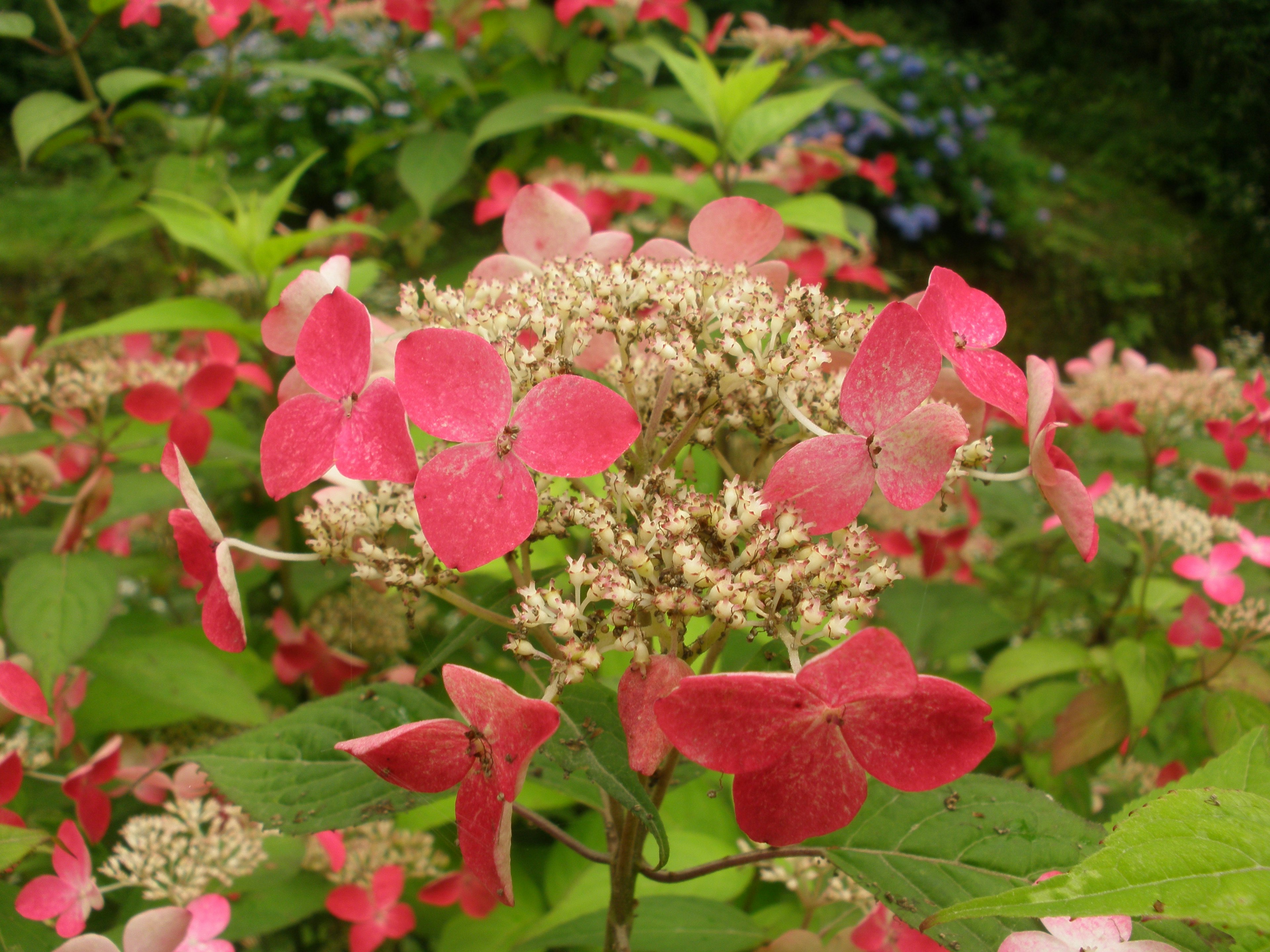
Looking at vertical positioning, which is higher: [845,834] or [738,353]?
[738,353]

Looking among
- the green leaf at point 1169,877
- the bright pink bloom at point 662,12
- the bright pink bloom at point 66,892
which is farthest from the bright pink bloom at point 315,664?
the bright pink bloom at point 662,12

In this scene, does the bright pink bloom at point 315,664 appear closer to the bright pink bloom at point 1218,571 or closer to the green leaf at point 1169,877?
the green leaf at point 1169,877

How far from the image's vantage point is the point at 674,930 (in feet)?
2.59

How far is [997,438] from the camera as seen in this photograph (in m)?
1.64

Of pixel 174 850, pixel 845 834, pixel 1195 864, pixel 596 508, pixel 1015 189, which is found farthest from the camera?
pixel 1015 189

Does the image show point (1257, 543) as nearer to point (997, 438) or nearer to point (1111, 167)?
point (997, 438)

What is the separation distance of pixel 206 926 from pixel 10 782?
26cm

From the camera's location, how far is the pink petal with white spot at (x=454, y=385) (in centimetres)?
44

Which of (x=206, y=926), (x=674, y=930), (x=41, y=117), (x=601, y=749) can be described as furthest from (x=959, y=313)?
(x=41, y=117)

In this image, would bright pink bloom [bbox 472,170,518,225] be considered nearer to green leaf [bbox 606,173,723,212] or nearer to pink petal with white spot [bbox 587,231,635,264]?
green leaf [bbox 606,173,723,212]

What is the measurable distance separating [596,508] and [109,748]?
0.78 metres

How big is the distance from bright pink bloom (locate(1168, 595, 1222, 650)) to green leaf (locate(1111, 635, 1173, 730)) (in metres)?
0.02


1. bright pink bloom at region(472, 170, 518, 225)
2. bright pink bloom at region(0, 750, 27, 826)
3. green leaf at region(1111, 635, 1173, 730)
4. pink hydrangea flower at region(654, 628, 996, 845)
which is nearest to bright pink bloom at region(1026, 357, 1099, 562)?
pink hydrangea flower at region(654, 628, 996, 845)

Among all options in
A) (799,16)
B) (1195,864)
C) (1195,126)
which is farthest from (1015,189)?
(1195,864)
